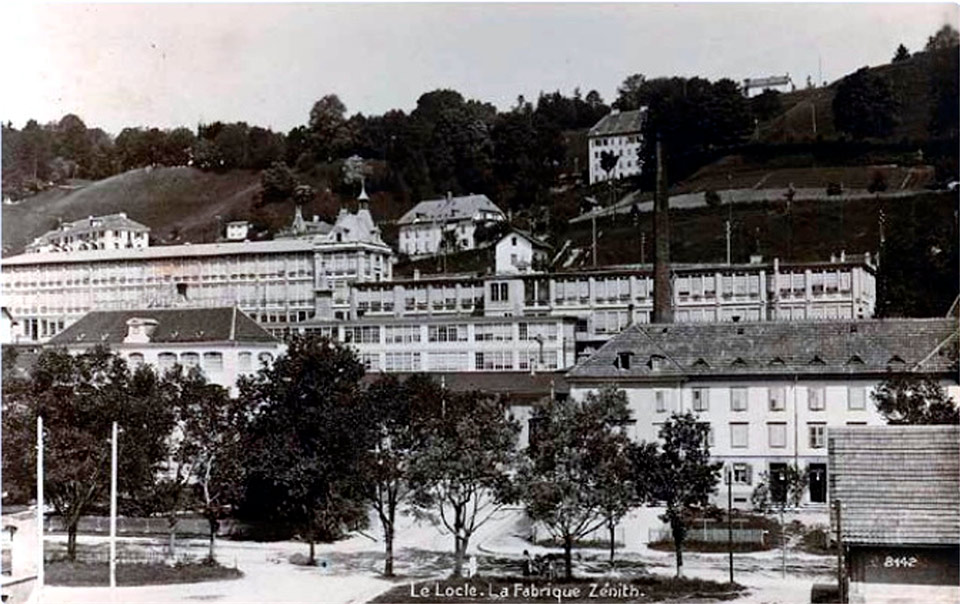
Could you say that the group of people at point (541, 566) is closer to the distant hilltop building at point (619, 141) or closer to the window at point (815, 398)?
the window at point (815, 398)

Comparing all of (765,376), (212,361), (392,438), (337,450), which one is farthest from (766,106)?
(212,361)

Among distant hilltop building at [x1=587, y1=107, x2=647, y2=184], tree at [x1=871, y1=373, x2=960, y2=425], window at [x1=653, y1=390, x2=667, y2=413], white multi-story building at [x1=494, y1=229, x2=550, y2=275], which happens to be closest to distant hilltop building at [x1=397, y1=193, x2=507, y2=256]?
white multi-story building at [x1=494, y1=229, x2=550, y2=275]

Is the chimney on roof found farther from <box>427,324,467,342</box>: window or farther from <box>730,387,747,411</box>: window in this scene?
<box>730,387,747,411</box>: window

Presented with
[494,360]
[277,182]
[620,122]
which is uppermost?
[620,122]

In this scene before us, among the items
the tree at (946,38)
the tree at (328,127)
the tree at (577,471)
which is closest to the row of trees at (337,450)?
the tree at (577,471)

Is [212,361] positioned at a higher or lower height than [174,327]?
lower

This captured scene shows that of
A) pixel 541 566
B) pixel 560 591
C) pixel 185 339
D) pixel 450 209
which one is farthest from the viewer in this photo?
pixel 185 339

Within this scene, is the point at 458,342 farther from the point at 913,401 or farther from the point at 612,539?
the point at 913,401
